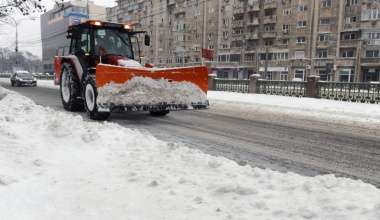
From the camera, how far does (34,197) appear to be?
3393mm

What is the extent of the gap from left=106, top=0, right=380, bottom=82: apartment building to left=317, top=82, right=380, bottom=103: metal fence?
1145 inches

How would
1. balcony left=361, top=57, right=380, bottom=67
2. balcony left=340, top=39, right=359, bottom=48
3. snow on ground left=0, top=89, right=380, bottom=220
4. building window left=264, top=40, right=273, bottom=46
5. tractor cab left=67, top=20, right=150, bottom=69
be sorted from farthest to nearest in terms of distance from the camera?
building window left=264, top=40, right=273, bottom=46, balcony left=340, top=39, right=359, bottom=48, balcony left=361, top=57, right=380, bottom=67, tractor cab left=67, top=20, right=150, bottom=69, snow on ground left=0, top=89, right=380, bottom=220

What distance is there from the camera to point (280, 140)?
6.97 m

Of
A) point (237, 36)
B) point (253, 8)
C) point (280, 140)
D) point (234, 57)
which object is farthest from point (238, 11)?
point (280, 140)

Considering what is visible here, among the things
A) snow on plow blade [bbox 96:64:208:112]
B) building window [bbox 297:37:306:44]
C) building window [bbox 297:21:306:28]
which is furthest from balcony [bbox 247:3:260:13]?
snow on plow blade [bbox 96:64:208:112]

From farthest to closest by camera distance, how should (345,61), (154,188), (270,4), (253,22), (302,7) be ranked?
(253,22), (270,4), (302,7), (345,61), (154,188)

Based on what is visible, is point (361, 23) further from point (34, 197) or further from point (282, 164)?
point (34, 197)

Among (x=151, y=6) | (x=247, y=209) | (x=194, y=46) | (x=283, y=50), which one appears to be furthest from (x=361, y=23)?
(x=247, y=209)

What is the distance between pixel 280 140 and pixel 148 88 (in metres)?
3.39

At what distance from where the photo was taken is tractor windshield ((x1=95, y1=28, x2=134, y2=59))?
986 cm

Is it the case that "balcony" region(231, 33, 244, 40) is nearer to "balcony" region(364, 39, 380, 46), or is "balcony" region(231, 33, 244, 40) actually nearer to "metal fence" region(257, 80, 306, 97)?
"balcony" region(364, 39, 380, 46)

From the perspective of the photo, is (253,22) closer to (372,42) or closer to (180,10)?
(180,10)

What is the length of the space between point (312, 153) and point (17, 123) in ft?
17.7

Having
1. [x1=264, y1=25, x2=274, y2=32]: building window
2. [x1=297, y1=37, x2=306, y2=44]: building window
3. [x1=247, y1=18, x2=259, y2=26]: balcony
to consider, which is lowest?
[x1=297, y1=37, x2=306, y2=44]: building window
